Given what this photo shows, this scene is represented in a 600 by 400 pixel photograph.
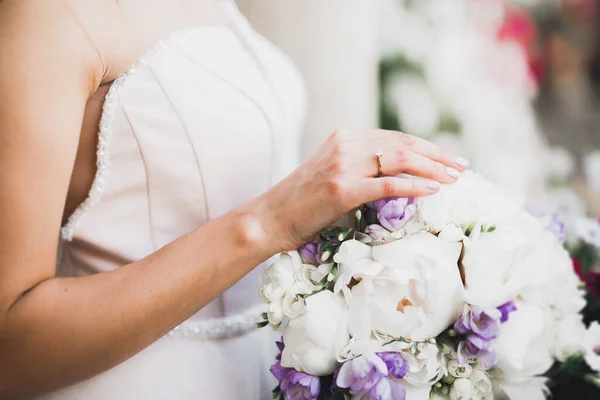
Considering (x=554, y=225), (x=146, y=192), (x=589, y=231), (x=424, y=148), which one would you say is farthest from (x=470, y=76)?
(x=146, y=192)

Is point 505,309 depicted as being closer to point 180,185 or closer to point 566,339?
point 566,339

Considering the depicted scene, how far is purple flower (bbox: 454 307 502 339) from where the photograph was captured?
0.68m

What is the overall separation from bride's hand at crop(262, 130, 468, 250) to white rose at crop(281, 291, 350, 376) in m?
0.10

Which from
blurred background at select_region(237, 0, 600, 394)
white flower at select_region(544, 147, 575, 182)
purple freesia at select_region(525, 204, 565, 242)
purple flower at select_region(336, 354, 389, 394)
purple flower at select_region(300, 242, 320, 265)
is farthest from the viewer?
white flower at select_region(544, 147, 575, 182)

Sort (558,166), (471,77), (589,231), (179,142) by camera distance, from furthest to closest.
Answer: (558,166) → (471,77) → (589,231) → (179,142)

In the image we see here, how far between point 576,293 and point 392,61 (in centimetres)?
167

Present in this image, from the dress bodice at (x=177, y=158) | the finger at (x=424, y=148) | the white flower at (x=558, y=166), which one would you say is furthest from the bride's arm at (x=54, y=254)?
the white flower at (x=558, y=166)

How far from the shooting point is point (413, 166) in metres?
0.75

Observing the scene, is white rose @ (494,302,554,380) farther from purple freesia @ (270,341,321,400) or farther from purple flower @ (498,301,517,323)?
purple freesia @ (270,341,321,400)

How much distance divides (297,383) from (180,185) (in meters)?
0.33

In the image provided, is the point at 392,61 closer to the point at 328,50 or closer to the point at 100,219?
the point at 328,50

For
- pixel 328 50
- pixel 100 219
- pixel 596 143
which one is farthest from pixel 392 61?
pixel 100 219

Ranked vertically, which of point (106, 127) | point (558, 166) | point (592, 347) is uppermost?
point (106, 127)

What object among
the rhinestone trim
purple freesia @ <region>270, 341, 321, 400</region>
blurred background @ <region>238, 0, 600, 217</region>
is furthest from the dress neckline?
blurred background @ <region>238, 0, 600, 217</region>
